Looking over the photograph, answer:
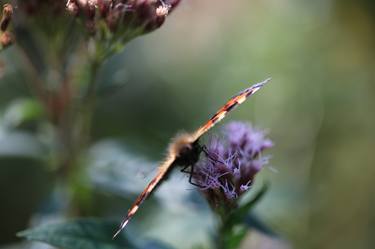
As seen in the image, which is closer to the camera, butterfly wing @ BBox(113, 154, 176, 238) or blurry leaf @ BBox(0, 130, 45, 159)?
butterfly wing @ BBox(113, 154, 176, 238)

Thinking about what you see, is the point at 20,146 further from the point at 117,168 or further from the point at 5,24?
the point at 5,24

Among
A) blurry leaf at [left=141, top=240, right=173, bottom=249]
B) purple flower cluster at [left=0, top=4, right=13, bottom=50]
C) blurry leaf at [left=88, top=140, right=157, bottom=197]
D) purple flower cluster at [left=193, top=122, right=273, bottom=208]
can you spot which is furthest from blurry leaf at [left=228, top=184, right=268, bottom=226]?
purple flower cluster at [left=0, top=4, right=13, bottom=50]

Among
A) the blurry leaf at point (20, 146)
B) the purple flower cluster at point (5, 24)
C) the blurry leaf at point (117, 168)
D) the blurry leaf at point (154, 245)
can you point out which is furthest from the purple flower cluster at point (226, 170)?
the blurry leaf at point (20, 146)

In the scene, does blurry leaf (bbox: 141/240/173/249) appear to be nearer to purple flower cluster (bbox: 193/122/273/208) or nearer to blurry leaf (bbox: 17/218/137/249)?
blurry leaf (bbox: 17/218/137/249)

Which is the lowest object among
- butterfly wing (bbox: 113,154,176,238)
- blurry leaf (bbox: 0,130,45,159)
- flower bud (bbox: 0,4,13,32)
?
butterfly wing (bbox: 113,154,176,238)

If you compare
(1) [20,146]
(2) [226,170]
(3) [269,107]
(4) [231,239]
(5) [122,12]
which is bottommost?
(4) [231,239]

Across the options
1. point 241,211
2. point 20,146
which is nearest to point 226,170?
point 241,211

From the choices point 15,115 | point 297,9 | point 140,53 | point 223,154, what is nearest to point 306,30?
point 297,9
